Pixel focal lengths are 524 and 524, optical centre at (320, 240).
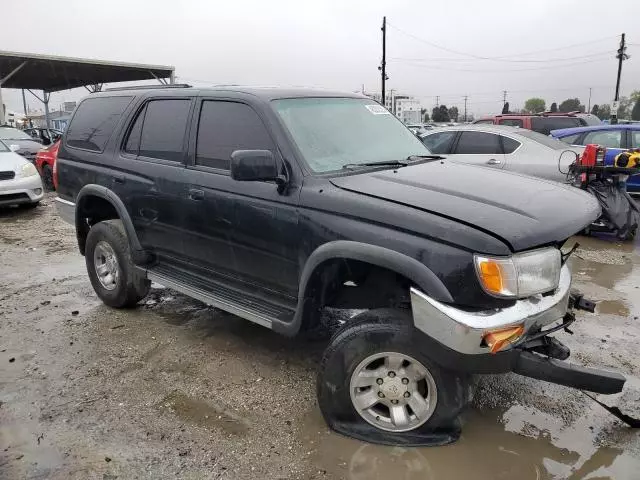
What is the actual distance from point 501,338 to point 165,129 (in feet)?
9.97

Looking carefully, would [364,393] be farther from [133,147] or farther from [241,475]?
[133,147]

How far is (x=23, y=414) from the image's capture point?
3316mm

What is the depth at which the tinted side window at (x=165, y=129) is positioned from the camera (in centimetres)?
406

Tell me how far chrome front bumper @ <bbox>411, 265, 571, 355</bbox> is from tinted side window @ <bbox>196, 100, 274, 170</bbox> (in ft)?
4.90

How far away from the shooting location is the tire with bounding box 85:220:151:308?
4664 mm

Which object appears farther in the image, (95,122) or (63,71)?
(63,71)

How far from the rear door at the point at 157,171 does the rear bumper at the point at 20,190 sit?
21.3ft

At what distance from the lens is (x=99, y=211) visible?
5031mm

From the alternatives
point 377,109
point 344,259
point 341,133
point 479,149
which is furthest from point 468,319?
point 479,149

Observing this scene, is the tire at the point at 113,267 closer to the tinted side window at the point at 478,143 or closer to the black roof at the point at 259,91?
the black roof at the point at 259,91

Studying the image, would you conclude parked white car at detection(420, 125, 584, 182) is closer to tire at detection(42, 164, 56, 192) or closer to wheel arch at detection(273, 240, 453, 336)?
wheel arch at detection(273, 240, 453, 336)

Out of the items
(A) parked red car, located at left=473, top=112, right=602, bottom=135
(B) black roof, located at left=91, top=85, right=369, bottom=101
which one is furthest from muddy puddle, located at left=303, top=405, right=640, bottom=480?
(A) parked red car, located at left=473, top=112, right=602, bottom=135

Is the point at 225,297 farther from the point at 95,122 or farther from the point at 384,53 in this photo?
the point at 384,53

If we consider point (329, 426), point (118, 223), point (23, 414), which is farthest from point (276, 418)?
point (118, 223)
